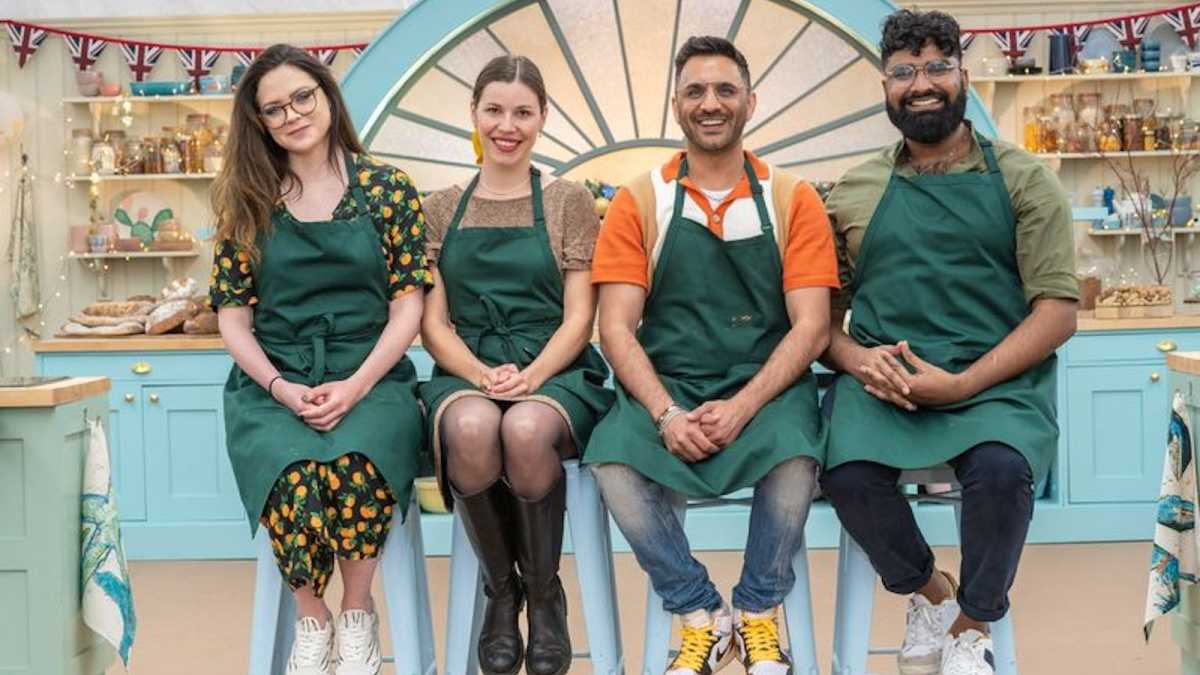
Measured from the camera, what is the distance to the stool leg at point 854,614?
2.87m

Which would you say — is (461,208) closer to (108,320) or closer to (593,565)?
(593,565)

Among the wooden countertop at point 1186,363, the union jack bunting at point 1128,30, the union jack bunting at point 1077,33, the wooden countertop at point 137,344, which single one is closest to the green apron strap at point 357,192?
the wooden countertop at point 1186,363

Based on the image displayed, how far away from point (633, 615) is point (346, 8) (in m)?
4.49

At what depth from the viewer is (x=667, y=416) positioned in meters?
2.91

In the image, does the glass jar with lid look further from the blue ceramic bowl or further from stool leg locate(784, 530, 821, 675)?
stool leg locate(784, 530, 821, 675)

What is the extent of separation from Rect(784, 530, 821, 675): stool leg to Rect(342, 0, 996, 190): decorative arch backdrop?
294cm

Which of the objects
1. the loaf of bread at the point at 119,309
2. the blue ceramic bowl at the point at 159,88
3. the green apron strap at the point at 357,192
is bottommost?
the loaf of bread at the point at 119,309

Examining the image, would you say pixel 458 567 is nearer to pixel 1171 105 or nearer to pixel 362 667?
pixel 362 667

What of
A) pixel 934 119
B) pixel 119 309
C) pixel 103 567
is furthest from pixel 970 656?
pixel 119 309

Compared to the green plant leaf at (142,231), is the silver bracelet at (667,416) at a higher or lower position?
lower

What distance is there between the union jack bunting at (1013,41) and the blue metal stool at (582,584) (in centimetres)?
525

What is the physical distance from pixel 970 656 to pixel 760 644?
0.40m

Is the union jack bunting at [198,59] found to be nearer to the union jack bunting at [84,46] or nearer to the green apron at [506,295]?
the union jack bunting at [84,46]

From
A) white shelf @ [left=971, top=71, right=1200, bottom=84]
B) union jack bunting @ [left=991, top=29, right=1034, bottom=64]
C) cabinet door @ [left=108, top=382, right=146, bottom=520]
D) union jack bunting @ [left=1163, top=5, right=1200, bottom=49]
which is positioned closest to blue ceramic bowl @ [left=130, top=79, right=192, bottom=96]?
cabinet door @ [left=108, top=382, right=146, bottom=520]
